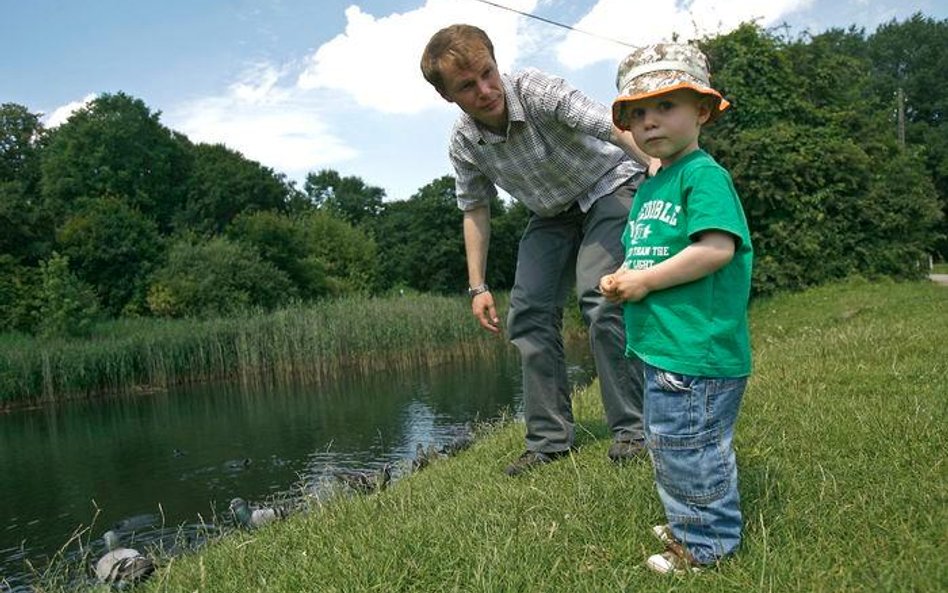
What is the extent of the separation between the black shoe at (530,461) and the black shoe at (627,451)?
0.45 m

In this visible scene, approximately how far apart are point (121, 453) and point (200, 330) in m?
9.99

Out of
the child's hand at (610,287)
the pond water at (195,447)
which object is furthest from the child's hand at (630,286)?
the pond water at (195,447)

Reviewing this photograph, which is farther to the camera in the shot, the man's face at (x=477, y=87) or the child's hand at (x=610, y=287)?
the man's face at (x=477, y=87)

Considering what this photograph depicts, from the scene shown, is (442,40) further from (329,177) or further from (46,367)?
(329,177)

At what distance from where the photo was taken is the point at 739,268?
2.28m

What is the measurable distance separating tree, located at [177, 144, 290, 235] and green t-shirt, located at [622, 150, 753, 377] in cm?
4522

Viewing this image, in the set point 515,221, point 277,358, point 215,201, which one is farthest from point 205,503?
point 215,201

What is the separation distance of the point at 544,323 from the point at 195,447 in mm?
10808

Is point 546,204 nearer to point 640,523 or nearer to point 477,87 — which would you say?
point 477,87

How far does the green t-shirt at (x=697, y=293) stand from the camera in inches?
87.0

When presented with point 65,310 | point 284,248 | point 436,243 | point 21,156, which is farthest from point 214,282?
point 21,156

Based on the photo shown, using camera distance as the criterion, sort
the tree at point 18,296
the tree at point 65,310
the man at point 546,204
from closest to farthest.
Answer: the man at point 546,204 < the tree at point 65,310 < the tree at point 18,296

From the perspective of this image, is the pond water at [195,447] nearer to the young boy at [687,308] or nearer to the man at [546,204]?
the man at [546,204]

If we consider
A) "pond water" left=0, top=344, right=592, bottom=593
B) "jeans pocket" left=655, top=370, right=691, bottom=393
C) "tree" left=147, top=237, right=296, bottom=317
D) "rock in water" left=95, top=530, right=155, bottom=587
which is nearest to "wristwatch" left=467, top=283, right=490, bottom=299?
"jeans pocket" left=655, top=370, right=691, bottom=393
